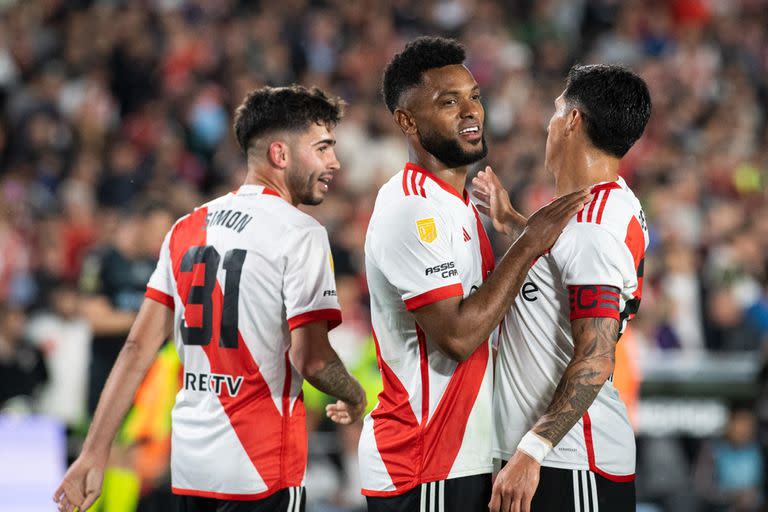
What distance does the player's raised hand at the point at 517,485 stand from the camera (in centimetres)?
386

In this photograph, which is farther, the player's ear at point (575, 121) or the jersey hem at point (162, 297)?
the jersey hem at point (162, 297)

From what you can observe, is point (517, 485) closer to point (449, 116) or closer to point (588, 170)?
point (588, 170)

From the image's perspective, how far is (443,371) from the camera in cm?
430

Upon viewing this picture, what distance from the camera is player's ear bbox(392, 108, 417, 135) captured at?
4582 mm

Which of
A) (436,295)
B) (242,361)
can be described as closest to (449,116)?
(436,295)

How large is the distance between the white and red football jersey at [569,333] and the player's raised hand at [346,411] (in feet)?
2.51

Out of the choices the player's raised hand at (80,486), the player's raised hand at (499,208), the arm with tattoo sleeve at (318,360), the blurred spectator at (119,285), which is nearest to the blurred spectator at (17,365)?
the blurred spectator at (119,285)

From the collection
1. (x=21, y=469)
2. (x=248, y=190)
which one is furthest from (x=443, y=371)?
(x=21, y=469)

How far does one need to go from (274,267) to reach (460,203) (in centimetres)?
80

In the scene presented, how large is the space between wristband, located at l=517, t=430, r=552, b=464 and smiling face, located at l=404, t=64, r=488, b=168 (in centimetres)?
117

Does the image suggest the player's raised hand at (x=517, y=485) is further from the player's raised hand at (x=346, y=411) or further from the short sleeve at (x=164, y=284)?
the short sleeve at (x=164, y=284)

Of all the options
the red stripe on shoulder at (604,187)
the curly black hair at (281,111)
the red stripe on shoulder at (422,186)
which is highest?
the curly black hair at (281,111)

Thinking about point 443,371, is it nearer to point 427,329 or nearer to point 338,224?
point 427,329

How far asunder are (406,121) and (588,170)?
762mm
